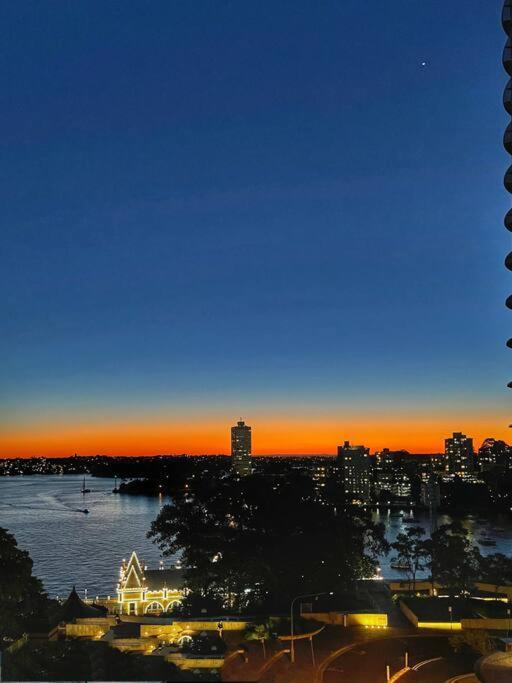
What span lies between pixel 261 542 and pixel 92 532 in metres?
40.9

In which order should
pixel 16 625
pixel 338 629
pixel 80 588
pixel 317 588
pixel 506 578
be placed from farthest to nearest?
pixel 80 588, pixel 506 578, pixel 317 588, pixel 338 629, pixel 16 625

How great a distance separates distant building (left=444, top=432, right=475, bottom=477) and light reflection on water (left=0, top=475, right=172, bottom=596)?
76727mm

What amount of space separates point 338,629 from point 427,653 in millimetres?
2902

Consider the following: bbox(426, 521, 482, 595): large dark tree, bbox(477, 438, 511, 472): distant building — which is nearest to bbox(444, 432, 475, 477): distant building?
bbox(477, 438, 511, 472): distant building

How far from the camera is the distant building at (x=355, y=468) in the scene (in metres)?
124

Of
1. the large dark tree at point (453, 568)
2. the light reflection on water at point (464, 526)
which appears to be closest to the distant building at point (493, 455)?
the light reflection on water at point (464, 526)

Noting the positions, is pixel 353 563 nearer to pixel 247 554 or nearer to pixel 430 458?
pixel 247 554

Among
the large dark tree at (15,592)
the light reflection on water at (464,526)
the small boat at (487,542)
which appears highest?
the large dark tree at (15,592)

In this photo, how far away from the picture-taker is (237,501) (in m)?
24.7

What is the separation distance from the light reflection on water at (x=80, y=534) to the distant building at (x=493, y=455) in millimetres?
60610

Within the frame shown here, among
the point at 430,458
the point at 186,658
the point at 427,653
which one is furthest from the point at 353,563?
the point at 430,458

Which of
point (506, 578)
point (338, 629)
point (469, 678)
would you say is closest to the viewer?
point (469, 678)

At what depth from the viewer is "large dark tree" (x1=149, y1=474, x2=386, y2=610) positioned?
22.5 meters

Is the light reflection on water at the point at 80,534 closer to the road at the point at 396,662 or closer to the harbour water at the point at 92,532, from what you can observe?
the harbour water at the point at 92,532
